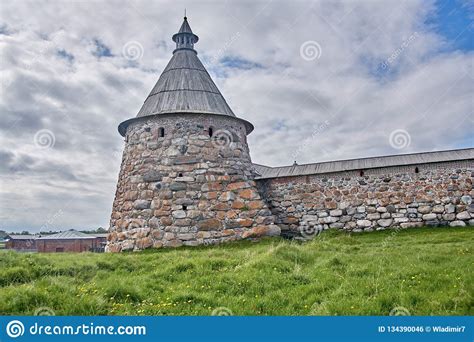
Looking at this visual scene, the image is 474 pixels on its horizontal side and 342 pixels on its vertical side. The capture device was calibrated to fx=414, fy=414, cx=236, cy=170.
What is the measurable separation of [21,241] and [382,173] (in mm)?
24113

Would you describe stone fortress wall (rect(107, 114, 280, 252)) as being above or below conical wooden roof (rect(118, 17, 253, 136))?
A: below

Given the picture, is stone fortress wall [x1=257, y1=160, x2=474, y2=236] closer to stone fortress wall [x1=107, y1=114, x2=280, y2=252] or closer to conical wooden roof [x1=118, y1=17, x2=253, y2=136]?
stone fortress wall [x1=107, y1=114, x2=280, y2=252]

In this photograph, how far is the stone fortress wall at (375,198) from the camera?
11.8 m

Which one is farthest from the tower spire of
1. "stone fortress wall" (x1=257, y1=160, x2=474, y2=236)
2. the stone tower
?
"stone fortress wall" (x1=257, y1=160, x2=474, y2=236)

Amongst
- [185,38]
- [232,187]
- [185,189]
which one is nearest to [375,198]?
[232,187]

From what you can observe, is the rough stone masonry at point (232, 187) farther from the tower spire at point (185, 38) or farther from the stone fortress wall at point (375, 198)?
the tower spire at point (185, 38)

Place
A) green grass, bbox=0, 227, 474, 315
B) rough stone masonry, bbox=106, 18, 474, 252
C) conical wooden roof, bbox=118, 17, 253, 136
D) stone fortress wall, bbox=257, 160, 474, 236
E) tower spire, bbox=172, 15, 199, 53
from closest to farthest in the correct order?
green grass, bbox=0, 227, 474, 315
stone fortress wall, bbox=257, 160, 474, 236
rough stone masonry, bbox=106, 18, 474, 252
conical wooden roof, bbox=118, 17, 253, 136
tower spire, bbox=172, 15, 199, 53

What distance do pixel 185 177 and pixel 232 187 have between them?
145 centimetres

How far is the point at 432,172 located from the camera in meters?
12.1

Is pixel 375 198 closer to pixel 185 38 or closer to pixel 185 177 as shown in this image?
pixel 185 177

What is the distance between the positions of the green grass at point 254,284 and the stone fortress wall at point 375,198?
3606 mm

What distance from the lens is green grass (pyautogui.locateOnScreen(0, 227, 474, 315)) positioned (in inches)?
178

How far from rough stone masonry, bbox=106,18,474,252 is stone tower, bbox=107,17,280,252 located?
3 centimetres

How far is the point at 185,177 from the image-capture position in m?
12.5
